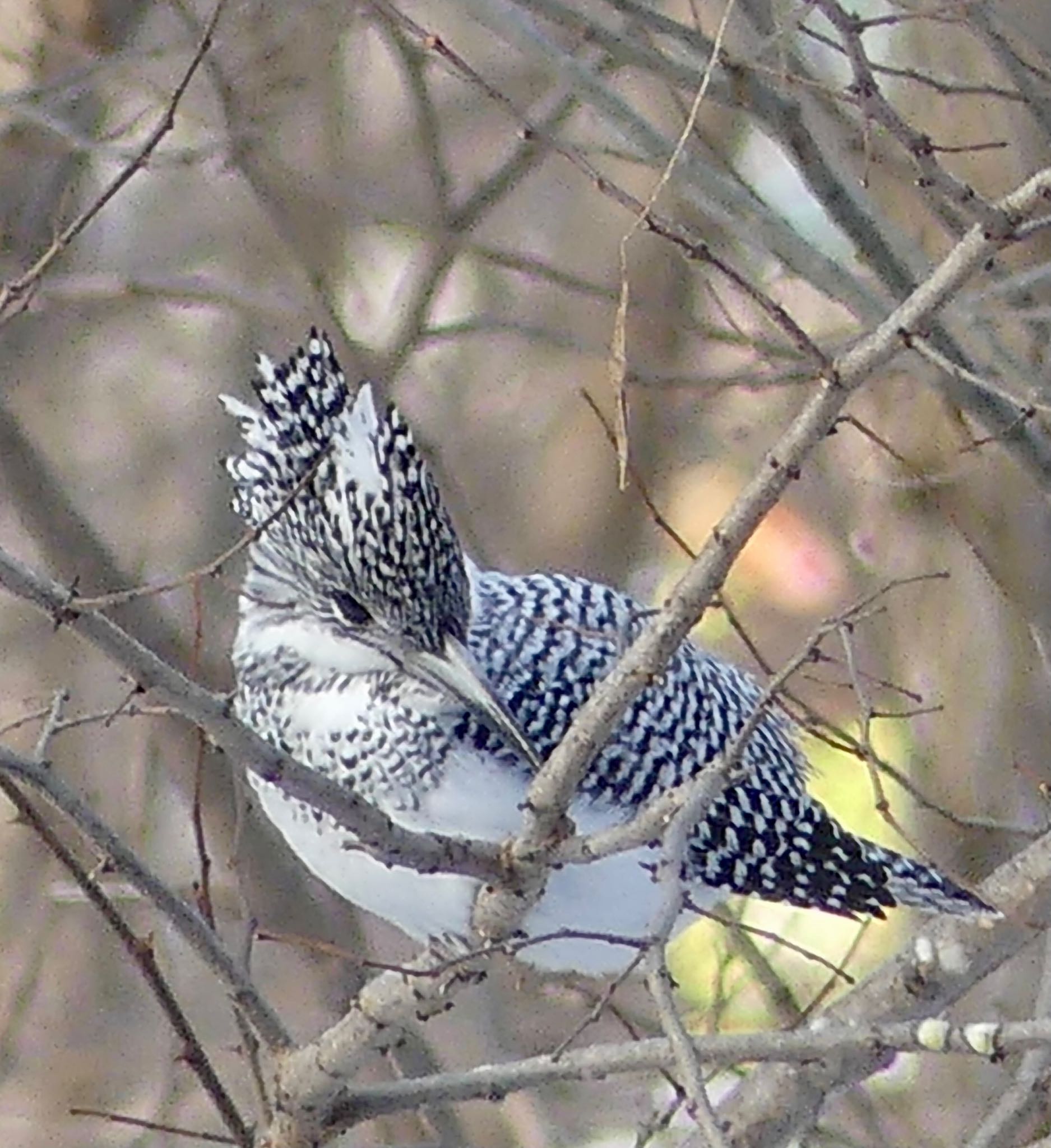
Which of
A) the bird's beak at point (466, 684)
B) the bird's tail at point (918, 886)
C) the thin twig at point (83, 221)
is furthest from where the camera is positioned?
the bird's tail at point (918, 886)

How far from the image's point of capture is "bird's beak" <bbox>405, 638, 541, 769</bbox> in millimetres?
1831

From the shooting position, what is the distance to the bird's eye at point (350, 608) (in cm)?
193

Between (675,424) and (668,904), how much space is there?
2751mm

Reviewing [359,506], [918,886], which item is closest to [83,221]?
[359,506]

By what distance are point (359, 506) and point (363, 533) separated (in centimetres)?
3

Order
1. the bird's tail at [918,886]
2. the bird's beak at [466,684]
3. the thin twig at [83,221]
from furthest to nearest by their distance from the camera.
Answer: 1. the bird's tail at [918,886]
2. the bird's beak at [466,684]
3. the thin twig at [83,221]

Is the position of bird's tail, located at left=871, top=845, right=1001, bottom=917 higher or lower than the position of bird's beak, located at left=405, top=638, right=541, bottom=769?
lower

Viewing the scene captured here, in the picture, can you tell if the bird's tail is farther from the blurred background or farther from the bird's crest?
the bird's crest

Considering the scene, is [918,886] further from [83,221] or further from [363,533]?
[83,221]

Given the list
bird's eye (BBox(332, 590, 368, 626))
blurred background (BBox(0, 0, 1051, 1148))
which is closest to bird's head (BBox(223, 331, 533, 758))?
bird's eye (BBox(332, 590, 368, 626))

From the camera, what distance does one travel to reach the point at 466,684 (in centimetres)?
185

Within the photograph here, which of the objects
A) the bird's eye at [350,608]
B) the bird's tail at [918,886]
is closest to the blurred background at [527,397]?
the bird's tail at [918,886]

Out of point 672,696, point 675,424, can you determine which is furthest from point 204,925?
point 675,424

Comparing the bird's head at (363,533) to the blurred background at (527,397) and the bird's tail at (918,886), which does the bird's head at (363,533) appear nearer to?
the blurred background at (527,397)
